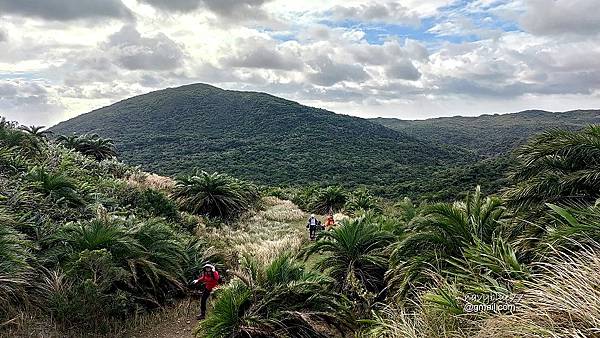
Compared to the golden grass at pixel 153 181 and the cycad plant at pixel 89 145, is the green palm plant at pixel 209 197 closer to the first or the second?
the golden grass at pixel 153 181

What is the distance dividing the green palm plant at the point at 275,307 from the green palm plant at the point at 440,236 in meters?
1.05

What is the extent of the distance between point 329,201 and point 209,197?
700 centimetres

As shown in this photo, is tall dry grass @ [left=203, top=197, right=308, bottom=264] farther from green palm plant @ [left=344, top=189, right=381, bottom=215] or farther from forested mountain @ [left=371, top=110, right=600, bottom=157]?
forested mountain @ [left=371, top=110, right=600, bottom=157]

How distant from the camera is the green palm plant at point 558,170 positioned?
5.75 meters

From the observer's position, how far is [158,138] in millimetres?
73625

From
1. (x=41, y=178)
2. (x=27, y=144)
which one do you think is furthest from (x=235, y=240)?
(x=27, y=144)

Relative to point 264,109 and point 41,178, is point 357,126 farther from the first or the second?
point 41,178

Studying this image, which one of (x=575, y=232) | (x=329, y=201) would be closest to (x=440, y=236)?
(x=575, y=232)

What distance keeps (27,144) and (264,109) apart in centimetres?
7917

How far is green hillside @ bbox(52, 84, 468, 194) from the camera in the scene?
5356 cm

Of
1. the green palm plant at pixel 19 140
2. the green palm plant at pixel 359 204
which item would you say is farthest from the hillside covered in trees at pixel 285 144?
the green palm plant at pixel 19 140

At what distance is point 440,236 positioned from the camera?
A: 20.9 feet

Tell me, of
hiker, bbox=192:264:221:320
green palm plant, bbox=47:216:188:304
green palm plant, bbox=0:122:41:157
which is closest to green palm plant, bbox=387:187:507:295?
hiker, bbox=192:264:221:320

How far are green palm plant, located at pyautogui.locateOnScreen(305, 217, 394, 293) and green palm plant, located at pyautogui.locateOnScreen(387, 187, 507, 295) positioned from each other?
75cm
